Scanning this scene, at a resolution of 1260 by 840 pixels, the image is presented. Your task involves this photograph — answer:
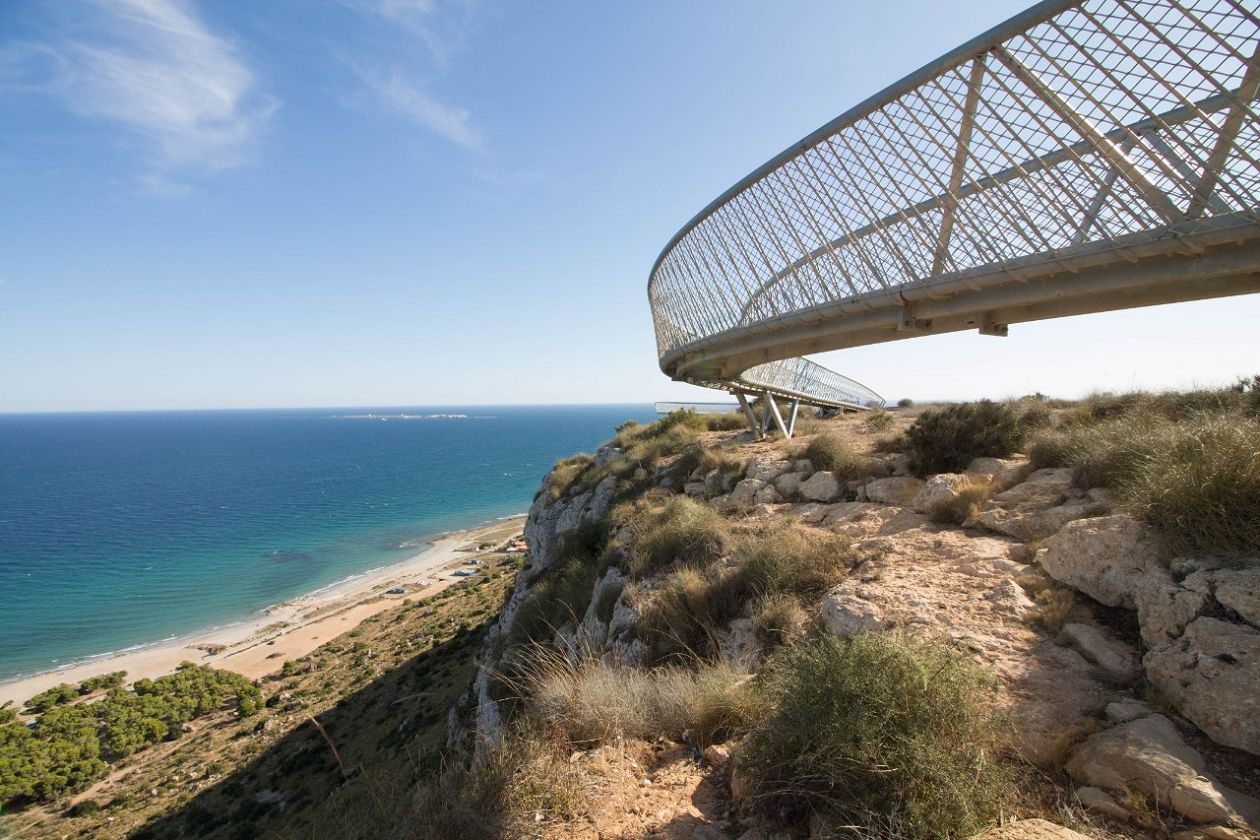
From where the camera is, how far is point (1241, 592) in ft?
10.1

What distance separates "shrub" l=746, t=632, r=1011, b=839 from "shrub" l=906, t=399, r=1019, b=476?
5908mm

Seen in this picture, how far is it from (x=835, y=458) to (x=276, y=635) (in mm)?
34327

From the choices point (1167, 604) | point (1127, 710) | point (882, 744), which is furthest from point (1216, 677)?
point (882, 744)

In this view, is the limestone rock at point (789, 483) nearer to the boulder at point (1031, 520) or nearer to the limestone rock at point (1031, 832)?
the boulder at point (1031, 520)

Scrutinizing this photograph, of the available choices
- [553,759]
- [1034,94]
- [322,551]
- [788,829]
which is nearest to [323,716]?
[553,759]

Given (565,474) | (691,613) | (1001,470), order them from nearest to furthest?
(691,613) < (1001,470) < (565,474)

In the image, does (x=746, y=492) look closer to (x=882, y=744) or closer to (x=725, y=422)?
(x=882, y=744)

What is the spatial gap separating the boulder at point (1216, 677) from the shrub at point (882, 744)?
0.94 metres

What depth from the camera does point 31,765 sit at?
18359mm

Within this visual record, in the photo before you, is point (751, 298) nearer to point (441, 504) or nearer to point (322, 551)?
point (322, 551)

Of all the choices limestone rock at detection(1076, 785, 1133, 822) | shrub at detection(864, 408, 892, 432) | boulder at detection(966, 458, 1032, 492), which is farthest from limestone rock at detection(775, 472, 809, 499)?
limestone rock at detection(1076, 785, 1133, 822)

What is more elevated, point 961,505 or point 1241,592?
point 1241,592

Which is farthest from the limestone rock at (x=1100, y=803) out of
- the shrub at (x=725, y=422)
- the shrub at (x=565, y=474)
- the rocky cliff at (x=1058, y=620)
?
the shrub at (x=725, y=422)

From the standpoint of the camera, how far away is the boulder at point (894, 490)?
25.3 feet
